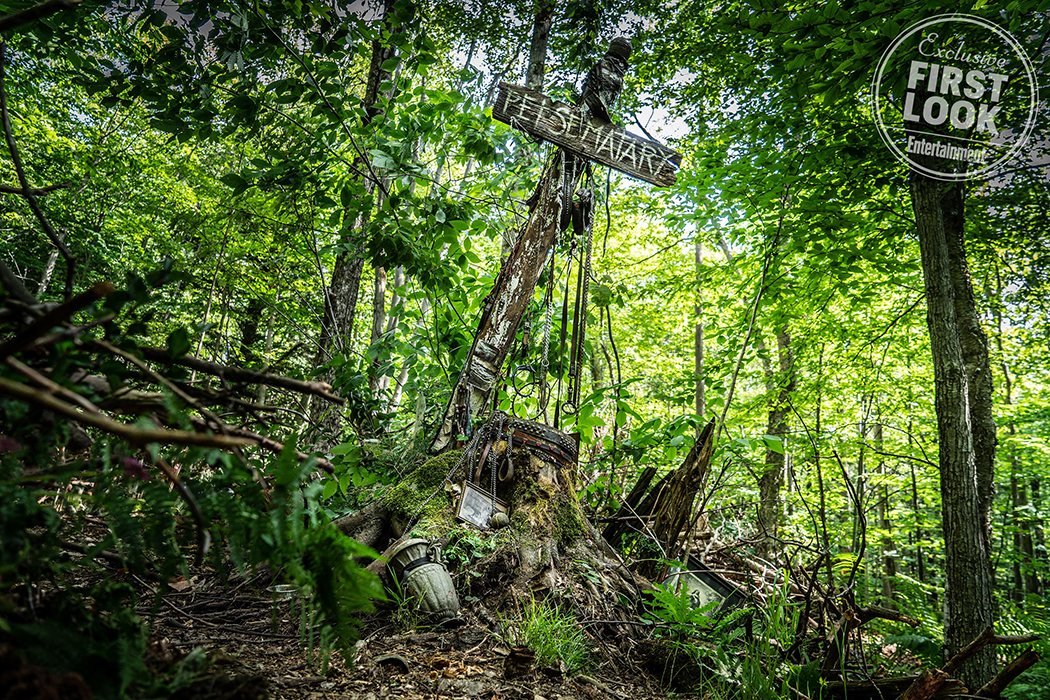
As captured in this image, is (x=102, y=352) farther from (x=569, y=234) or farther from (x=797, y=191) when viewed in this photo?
(x=797, y=191)

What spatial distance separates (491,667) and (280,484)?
1747mm

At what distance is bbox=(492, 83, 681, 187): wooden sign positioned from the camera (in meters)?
3.76

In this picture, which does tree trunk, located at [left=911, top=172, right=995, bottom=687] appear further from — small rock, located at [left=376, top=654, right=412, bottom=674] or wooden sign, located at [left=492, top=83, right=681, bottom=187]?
small rock, located at [left=376, top=654, right=412, bottom=674]

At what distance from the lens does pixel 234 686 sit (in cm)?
77

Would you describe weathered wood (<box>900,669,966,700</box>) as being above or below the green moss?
below

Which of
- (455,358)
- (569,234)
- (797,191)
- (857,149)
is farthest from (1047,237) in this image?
(455,358)

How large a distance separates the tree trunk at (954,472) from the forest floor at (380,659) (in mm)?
3317

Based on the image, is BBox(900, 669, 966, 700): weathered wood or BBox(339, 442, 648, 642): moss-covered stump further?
BBox(339, 442, 648, 642): moss-covered stump

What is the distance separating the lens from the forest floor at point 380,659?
1752 mm

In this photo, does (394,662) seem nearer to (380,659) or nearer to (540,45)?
(380,659)

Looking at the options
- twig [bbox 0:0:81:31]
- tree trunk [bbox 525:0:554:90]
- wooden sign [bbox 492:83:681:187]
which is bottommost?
twig [bbox 0:0:81:31]

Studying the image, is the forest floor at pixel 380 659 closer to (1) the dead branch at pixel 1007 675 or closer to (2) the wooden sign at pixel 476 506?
(2) the wooden sign at pixel 476 506

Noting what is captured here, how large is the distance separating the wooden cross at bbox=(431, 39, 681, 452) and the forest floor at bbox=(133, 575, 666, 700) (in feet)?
5.00

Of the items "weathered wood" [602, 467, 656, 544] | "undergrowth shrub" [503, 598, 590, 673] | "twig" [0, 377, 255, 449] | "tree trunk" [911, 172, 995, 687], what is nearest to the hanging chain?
"weathered wood" [602, 467, 656, 544]
